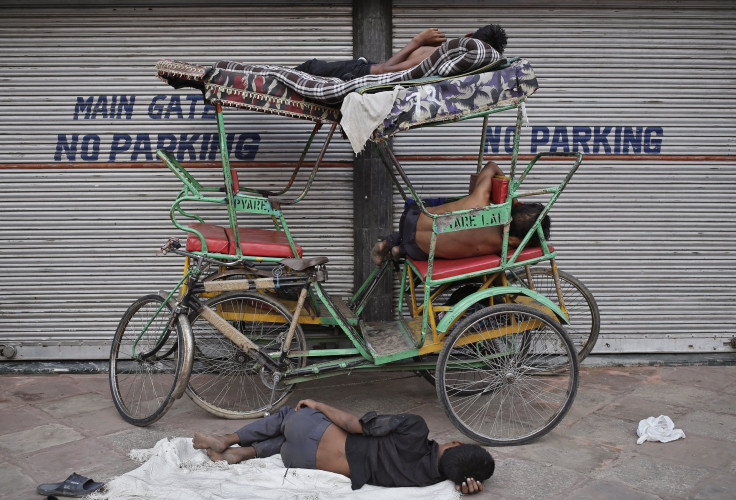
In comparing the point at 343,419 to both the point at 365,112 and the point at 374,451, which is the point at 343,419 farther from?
the point at 365,112

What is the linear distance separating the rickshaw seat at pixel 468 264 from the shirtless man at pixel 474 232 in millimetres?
52

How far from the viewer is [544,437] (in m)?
4.38

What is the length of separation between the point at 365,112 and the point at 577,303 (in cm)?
275

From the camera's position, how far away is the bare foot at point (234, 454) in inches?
148

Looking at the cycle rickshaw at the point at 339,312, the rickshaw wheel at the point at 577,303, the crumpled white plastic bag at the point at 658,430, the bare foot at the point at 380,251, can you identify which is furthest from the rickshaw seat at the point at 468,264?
the crumpled white plastic bag at the point at 658,430

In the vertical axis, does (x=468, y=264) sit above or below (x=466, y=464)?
above

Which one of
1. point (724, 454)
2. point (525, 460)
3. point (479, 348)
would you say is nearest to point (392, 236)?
point (479, 348)

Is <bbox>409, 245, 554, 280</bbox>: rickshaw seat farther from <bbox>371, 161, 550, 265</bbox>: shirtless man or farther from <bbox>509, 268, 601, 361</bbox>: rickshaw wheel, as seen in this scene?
<bbox>509, 268, 601, 361</bbox>: rickshaw wheel

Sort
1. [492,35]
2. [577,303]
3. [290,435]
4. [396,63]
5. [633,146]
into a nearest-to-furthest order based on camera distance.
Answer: [290,435] < [492,35] < [396,63] < [577,303] < [633,146]

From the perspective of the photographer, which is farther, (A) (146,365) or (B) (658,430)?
(A) (146,365)

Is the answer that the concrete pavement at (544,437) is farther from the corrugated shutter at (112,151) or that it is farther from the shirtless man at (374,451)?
the corrugated shutter at (112,151)

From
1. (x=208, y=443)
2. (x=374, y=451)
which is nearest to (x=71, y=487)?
(x=208, y=443)

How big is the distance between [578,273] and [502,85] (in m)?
2.44

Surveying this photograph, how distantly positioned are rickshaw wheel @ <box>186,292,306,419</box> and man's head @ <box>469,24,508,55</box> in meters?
2.26
